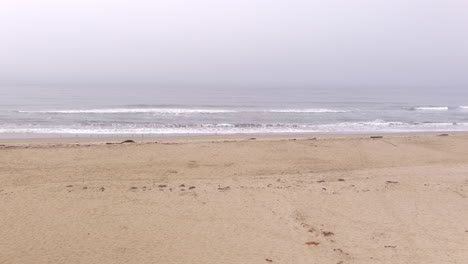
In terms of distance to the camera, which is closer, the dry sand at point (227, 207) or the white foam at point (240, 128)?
the dry sand at point (227, 207)

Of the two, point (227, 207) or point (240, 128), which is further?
point (240, 128)

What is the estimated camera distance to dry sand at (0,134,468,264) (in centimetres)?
527

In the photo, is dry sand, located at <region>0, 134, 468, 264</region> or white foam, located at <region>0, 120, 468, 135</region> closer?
dry sand, located at <region>0, 134, 468, 264</region>

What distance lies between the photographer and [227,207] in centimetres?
700

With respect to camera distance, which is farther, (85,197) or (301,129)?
(301,129)

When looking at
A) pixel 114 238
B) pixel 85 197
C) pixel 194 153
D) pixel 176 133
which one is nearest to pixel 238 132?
pixel 176 133

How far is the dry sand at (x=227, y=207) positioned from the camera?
5273 mm

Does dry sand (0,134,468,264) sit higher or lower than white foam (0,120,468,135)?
lower

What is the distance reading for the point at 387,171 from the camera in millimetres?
10133

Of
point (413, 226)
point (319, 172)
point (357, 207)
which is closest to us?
point (413, 226)

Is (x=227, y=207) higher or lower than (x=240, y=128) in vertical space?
lower

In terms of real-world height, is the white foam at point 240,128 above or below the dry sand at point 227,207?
above

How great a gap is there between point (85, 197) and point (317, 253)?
4615mm

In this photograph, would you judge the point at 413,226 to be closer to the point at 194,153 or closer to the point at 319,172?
the point at 319,172
